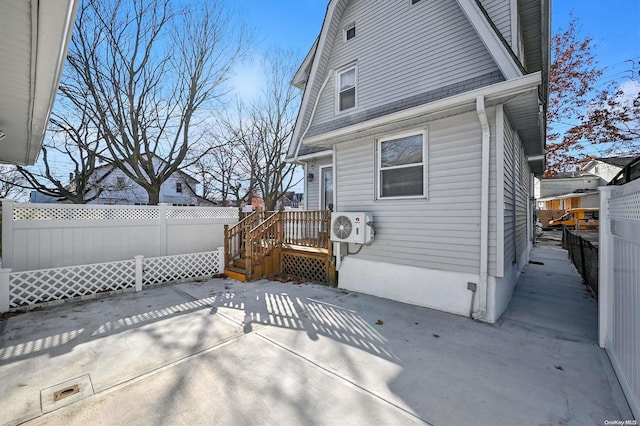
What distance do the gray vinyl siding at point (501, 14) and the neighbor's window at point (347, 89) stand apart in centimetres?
280

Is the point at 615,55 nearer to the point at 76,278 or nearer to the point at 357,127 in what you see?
the point at 357,127

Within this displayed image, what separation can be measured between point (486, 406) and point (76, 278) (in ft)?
24.8

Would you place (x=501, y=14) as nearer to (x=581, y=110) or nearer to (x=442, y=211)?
(x=442, y=211)

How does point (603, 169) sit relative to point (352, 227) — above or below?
above

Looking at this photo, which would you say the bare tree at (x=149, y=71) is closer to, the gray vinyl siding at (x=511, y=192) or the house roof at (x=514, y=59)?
the house roof at (x=514, y=59)

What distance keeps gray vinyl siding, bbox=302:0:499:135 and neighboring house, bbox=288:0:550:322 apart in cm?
2

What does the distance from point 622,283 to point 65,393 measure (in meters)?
5.43

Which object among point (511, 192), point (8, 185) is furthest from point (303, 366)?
point (8, 185)

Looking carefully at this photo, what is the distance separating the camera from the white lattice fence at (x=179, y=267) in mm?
6257

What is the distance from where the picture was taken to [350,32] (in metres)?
6.49

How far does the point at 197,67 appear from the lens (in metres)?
10.5

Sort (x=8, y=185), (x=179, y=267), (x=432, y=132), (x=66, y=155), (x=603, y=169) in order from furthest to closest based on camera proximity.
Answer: (x=603, y=169), (x=8, y=185), (x=66, y=155), (x=179, y=267), (x=432, y=132)

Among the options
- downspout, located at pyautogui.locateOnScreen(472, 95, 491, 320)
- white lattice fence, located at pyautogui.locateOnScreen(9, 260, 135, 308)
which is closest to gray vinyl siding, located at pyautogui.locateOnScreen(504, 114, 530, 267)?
downspout, located at pyautogui.locateOnScreen(472, 95, 491, 320)

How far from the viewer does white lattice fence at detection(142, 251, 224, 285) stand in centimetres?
626
